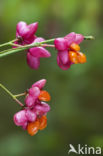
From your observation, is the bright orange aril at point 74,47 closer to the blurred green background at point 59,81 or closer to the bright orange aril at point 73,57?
the bright orange aril at point 73,57

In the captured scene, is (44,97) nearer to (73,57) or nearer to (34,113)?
(34,113)

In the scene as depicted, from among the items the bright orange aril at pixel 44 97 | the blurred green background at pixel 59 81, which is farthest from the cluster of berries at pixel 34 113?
the blurred green background at pixel 59 81

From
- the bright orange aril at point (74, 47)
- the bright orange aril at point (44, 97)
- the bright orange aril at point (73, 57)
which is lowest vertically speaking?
the bright orange aril at point (44, 97)

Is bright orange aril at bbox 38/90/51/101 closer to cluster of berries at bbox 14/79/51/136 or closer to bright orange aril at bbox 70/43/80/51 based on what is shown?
cluster of berries at bbox 14/79/51/136

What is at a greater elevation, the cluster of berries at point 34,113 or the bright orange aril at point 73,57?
the bright orange aril at point 73,57

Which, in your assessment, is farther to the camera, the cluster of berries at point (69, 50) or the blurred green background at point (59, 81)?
the blurred green background at point (59, 81)

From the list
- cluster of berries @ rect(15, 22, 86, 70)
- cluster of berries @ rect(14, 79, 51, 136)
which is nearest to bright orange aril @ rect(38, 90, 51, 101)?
cluster of berries @ rect(14, 79, 51, 136)

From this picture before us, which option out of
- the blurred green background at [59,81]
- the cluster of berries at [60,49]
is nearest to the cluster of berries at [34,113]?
the cluster of berries at [60,49]

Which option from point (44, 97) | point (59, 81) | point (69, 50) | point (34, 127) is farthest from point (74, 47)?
point (59, 81)
